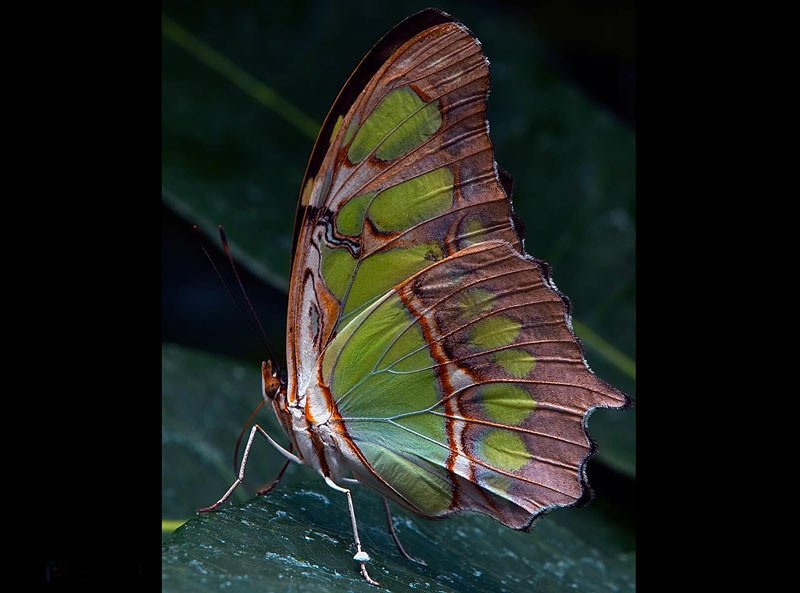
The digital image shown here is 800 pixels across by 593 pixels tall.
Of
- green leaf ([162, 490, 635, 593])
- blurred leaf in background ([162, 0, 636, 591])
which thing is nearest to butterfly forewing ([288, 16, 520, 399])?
green leaf ([162, 490, 635, 593])

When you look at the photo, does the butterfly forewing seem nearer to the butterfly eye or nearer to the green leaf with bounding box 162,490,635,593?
the butterfly eye

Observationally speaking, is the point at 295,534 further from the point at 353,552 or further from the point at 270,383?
the point at 270,383

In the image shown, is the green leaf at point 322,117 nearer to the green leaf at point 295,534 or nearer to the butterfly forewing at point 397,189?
the green leaf at point 295,534

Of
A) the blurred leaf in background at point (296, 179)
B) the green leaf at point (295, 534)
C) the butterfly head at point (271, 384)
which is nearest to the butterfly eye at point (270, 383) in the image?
the butterfly head at point (271, 384)

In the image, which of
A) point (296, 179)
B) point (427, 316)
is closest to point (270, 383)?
point (427, 316)

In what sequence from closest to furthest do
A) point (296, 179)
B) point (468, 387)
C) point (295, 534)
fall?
point (295, 534)
point (468, 387)
point (296, 179)

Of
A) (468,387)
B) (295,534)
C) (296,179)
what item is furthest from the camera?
(296,179)

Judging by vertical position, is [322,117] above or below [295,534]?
above
